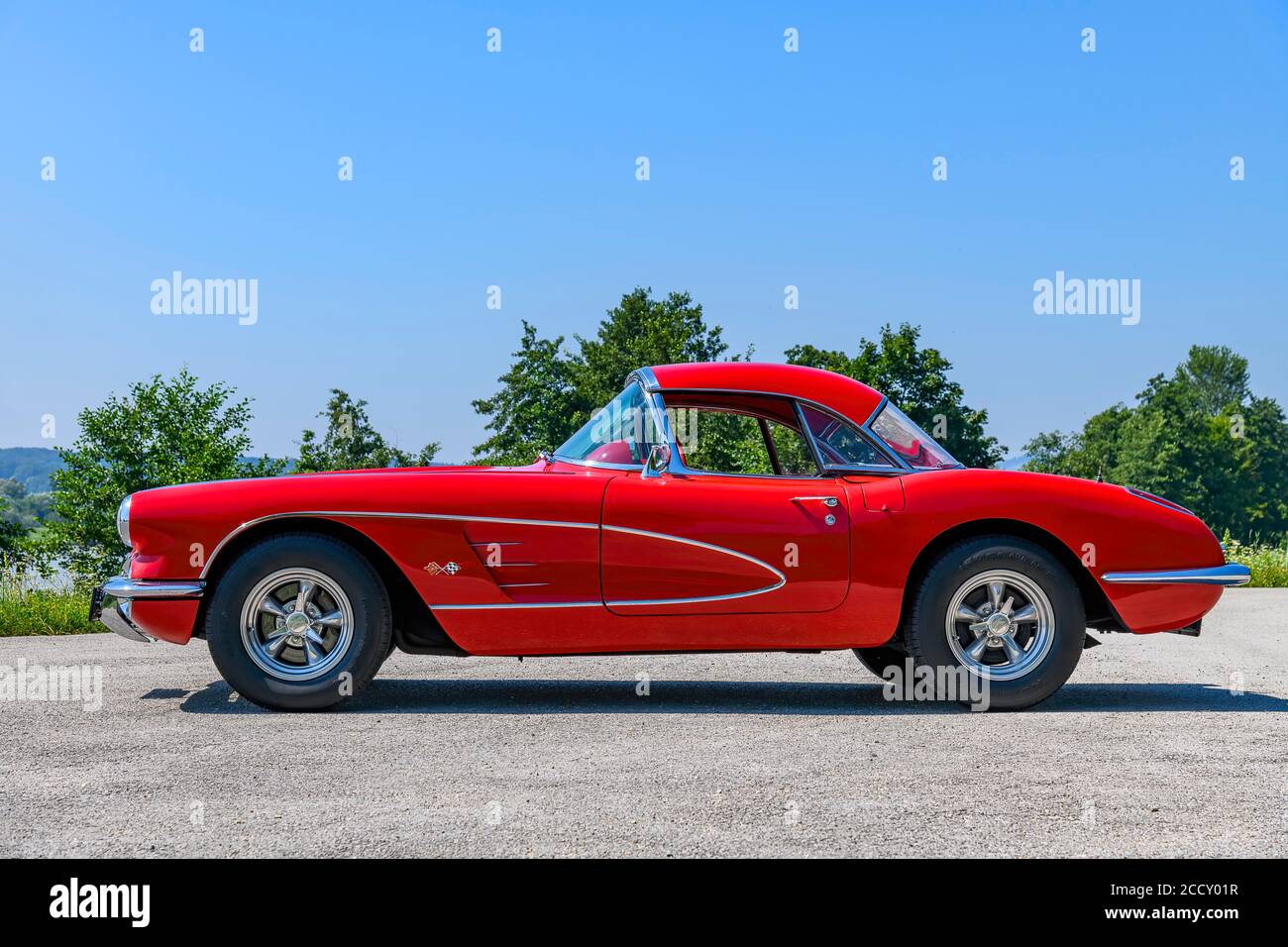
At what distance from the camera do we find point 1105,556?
19.5 feet

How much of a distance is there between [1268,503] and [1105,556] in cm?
10509

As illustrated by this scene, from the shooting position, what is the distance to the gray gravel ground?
11.8ft

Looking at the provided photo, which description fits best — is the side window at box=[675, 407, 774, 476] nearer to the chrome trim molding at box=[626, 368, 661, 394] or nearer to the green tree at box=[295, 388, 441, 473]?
the chrome trim molding at box=[626, 368, 661, 394]

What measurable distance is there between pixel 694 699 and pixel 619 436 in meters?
1.47

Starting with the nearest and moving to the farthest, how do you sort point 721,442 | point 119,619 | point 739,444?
point 119,619, point 739,444, point 721,442

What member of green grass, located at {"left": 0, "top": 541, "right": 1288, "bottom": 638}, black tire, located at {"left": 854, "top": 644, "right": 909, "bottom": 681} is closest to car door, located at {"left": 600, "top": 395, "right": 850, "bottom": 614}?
black tire, located at {"left": 854, "top": 644, "right": 909, "bottom": 681}

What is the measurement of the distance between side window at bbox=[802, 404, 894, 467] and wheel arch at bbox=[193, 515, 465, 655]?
2.18 metres

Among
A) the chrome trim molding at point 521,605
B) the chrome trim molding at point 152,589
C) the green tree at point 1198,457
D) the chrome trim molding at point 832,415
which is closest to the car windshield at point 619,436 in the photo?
the chrome trim molding at point 832,415

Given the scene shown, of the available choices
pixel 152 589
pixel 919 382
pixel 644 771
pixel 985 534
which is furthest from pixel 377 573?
pixel 919 382

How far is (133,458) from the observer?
49.8m

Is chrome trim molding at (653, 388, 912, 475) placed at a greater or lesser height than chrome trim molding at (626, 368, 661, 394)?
lesser

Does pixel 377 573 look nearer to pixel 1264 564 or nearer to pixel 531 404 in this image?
pixel 1264 564

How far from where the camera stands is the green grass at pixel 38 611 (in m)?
10.6
